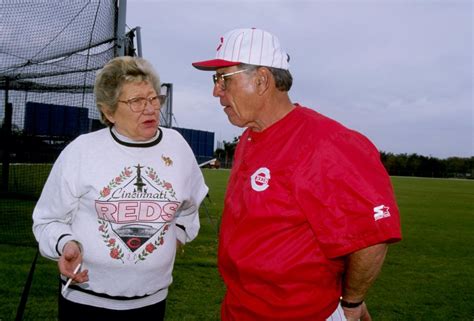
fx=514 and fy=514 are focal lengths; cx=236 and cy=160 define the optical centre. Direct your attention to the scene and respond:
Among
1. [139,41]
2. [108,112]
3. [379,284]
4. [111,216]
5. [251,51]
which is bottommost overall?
[379,284]

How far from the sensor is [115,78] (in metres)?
2.82

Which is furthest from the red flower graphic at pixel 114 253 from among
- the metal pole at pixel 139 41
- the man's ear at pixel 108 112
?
the metal pole at pixel 139 41

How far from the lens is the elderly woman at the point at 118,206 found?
8.70 ft

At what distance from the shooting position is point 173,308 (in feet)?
18.0

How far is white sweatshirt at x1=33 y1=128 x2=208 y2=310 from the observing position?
8.69ft

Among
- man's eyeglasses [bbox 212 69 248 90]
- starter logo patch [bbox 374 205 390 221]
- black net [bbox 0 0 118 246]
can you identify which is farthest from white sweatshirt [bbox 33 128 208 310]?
black net [bbox 0 0 118 246]

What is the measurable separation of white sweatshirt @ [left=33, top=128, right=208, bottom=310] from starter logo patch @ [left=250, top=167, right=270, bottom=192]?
58 cm

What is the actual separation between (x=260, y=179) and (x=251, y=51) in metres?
0.66

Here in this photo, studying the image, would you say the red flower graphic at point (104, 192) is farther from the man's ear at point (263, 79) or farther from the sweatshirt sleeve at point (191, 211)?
the man's ear at point (263, 79)

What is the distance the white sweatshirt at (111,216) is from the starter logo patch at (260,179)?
58 centimetres

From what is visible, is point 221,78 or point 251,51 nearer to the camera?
point 251,51

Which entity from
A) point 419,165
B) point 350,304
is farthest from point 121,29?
point 419,165

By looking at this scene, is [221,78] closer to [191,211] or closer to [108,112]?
[108,112]

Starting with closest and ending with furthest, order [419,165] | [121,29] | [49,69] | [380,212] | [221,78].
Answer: [380,212], [221,78], [121,29], [49,69], [419,165]
